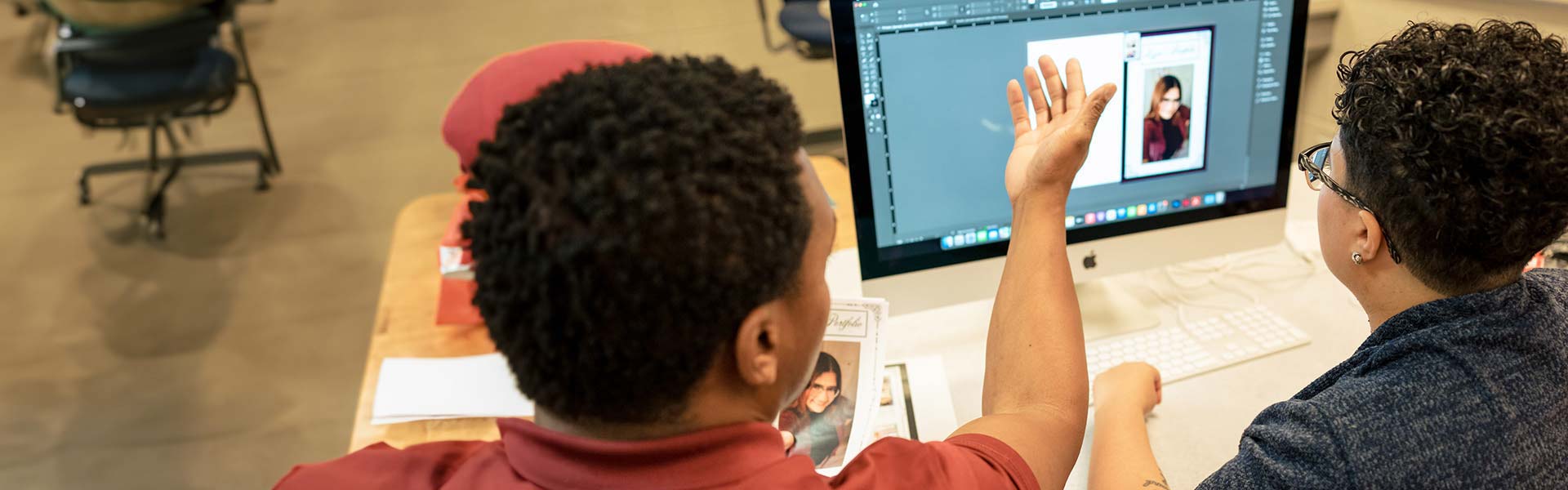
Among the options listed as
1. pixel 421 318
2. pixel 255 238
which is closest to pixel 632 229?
pixel 421 318

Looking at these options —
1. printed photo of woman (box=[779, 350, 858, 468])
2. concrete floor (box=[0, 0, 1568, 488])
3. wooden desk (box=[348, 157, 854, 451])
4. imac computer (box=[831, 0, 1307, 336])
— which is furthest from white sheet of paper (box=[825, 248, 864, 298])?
concrete floor (box=[0, 0, 1568, 488])

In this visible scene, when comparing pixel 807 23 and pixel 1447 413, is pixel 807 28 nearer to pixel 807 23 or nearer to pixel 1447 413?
pixel 807 23

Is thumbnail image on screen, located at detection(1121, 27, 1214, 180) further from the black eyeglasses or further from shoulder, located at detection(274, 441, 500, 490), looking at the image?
shoulder, located at detection(274, 441, 500, 490)

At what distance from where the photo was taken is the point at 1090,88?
1213 millimetres

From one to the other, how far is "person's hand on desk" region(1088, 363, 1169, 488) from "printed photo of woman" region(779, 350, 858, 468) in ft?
0.88

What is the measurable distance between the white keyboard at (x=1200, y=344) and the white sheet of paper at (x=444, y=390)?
726mm

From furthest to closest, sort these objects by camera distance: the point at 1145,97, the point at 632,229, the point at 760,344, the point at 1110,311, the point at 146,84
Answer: the point at 146,84 → the point at 1110,311 → the point at 1145,97 → the point at 760,344 → the point at 632,229

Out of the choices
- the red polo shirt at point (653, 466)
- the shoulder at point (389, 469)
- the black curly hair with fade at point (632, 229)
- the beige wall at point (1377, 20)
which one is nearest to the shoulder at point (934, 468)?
the red polo shirt at point (653, 466)

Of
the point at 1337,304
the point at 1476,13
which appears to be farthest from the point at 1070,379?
the point at 1476,13

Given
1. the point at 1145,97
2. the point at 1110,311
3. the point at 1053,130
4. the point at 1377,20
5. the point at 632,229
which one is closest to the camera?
the point at 632,229

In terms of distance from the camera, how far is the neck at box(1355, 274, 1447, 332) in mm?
886

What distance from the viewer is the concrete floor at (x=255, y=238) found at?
2510mm

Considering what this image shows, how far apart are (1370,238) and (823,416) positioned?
1.84 feet

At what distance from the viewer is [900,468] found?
0.72m
